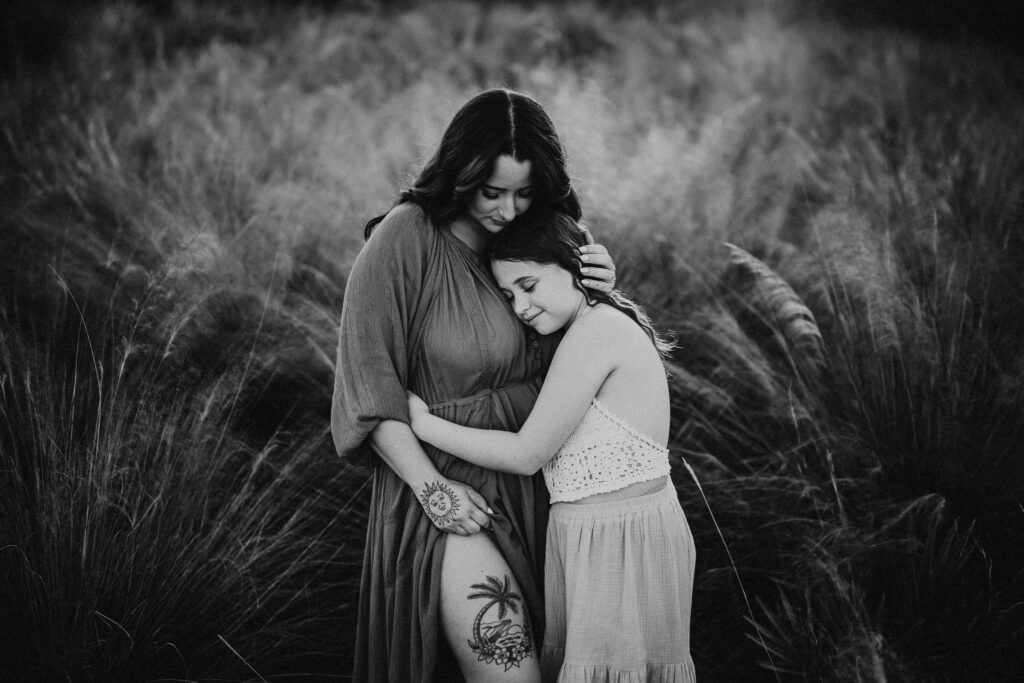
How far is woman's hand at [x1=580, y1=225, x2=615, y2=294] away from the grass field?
2.09ft

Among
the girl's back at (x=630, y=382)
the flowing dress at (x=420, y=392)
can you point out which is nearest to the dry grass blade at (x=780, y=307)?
the girl's back at (x=630, y=382)

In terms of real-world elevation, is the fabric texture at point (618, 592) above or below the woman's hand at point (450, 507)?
below

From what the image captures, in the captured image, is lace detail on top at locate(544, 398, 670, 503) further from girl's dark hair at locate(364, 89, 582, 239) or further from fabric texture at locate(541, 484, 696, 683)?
girl's dark hair at locate(364, 89, 582, 239)

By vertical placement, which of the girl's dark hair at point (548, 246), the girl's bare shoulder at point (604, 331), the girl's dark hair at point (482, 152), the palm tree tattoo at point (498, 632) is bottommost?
the palm tree tattoo at point (498, 632)

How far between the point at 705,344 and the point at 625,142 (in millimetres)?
2157

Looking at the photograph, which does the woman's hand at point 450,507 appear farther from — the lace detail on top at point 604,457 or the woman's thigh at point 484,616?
the lace detail on top at point 604,457

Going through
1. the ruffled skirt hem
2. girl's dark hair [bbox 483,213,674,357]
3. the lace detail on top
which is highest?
girl's dark hair [bbox 483,213,674,357]

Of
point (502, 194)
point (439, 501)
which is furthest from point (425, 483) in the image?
point (502, 194)

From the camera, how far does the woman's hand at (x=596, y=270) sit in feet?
7.52

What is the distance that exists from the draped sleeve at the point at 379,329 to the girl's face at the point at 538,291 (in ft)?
0.73

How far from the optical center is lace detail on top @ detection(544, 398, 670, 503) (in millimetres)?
2186

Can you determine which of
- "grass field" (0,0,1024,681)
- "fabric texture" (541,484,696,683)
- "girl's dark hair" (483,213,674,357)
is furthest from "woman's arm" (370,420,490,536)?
"grass field" (0,0,1024,681)

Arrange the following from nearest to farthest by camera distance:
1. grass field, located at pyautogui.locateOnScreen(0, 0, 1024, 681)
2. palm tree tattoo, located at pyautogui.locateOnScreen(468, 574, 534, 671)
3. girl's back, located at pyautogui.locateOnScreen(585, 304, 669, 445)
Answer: palm tree tattoo, located at pyautogui.locateOnScreen(468, 574, 534, 671)
girl's back, located at pyautogui.locateOnScreen(585, 304, 669, 445)
grass field, located at pyautogui.locateOnScreen(0, 0, 1024, 681)

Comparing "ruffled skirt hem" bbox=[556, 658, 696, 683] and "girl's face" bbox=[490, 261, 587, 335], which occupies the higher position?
"girl's face" bbox=[490, 261, 587, 335]
